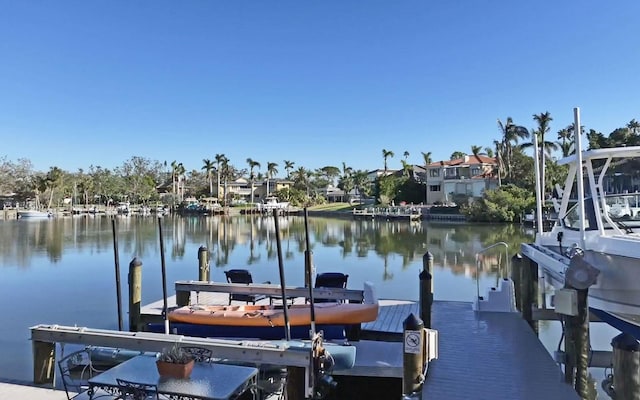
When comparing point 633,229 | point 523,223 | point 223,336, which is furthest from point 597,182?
point 523,223

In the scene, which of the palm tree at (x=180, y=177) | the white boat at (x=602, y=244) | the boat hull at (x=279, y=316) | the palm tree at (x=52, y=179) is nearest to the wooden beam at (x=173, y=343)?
the boat hull at (x=279, y=316)

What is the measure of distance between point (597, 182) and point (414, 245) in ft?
70.9

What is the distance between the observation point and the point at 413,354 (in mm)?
4855

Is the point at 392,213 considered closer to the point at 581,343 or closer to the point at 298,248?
the point at 298,248

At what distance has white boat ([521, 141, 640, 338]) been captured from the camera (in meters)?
6.17

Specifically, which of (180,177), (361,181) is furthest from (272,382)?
(180,177)

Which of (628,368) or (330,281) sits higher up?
(628,368)

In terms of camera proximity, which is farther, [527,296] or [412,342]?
[527,296]

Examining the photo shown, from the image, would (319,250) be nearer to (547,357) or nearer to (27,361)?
(27,361)

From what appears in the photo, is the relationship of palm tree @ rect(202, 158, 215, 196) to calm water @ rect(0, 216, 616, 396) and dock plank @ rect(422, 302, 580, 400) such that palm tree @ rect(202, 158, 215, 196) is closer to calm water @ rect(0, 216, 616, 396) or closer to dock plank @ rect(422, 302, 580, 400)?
calm water @ rect(0, 216, 616, 396)

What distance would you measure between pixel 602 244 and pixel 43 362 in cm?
764

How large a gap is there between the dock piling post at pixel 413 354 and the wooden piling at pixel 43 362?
4250 mm

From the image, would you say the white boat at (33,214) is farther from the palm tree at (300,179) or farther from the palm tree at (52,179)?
the palm tree at (300,179)

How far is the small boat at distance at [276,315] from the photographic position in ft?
23.9
